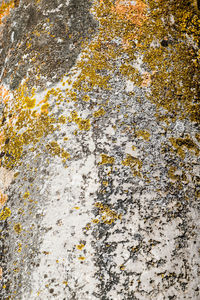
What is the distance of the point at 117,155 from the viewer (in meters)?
0.78

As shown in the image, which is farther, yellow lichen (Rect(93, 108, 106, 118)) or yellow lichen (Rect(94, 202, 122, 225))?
yellow lichen (Rect(93, 108, 106, 118))

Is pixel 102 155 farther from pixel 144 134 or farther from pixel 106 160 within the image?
pixel 144 134

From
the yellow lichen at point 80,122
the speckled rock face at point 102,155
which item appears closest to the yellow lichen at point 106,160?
the speckled rock face at point 102,155

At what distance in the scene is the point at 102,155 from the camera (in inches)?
30.7

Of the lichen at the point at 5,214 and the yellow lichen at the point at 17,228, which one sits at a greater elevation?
the lichen at the point at 5,214

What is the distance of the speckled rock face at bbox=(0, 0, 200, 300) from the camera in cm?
68

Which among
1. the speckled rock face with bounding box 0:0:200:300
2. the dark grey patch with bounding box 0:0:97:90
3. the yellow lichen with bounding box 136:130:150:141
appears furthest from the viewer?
the dark grey patch with bounding box 0:0:97:90

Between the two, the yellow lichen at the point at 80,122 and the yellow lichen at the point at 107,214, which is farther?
the yellow lichen at the point at 80,122

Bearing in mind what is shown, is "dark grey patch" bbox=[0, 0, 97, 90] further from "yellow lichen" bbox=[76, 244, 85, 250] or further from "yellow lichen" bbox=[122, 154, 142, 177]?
"yellow lichen" bbox=[76, 244, 85, 250]

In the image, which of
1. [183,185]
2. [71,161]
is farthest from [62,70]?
[183,185]

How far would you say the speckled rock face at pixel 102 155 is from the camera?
682mm

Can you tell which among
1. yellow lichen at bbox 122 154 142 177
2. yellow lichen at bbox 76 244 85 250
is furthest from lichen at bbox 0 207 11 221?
yellow lichen at bbox 122 154 142 177

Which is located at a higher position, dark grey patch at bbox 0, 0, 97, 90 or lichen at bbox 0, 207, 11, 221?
dark grey patch at bbox 0, 0, 97, 90

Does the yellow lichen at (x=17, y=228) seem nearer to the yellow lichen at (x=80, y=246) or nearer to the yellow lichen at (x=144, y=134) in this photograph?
the yellow lichen at (x=80, y=246)
